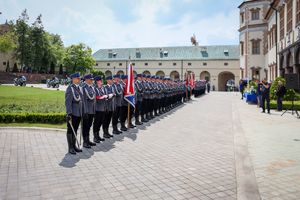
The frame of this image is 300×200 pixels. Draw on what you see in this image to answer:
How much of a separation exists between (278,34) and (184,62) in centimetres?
3811

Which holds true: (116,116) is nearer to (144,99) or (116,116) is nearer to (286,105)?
(144,99)

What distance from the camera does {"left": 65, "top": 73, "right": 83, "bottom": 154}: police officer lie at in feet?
25.8

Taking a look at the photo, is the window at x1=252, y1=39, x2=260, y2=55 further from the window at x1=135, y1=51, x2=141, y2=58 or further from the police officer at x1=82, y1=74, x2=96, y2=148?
the police officer at x1=82, y1=74, x2=96, y2=148

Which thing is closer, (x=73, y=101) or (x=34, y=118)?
(x=73, y=101)

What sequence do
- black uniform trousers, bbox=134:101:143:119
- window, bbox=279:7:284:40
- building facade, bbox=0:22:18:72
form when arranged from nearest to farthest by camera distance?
black uniform trousers, bbox=134:101:143:119 < window, bbox=279:7:284:40 < building facade, bbox=0:22:18:72

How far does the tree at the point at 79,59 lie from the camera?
70.6 metres

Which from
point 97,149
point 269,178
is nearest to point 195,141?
point 97,149

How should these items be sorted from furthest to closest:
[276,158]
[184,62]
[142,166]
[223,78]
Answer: [184,62] < [223,78] < [276,158] < [142,166]

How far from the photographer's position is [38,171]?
6.18 meters

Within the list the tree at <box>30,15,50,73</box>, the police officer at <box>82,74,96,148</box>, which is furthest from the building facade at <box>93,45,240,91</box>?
the police officer at <box>82,74,96,148</box>

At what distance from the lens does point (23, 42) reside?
68.7m

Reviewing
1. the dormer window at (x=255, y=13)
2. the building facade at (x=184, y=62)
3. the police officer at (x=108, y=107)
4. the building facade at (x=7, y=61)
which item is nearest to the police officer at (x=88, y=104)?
the police officer at (x=108, y=107)

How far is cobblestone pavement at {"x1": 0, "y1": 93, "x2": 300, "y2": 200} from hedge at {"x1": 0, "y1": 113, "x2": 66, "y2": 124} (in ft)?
5.47

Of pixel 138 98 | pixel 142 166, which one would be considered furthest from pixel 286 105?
pixel 142 166
